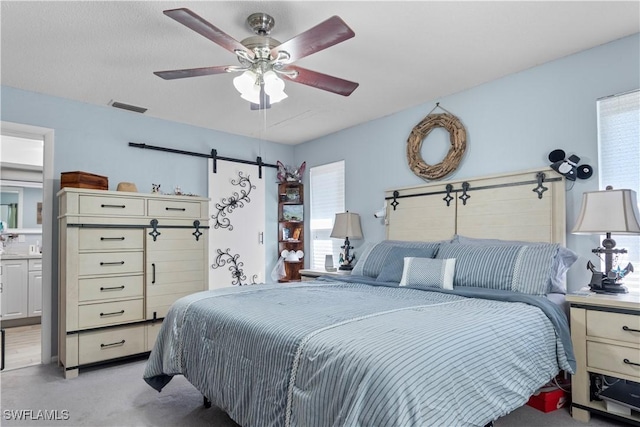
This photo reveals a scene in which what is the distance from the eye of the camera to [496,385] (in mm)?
1575

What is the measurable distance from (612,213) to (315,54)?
2249 mm

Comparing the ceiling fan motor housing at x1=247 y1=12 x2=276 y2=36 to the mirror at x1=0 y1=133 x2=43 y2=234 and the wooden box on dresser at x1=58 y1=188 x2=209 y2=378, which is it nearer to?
the wooden box on dresser at x1=58 y1=188 x2=209 y2=378

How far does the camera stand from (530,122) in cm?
305

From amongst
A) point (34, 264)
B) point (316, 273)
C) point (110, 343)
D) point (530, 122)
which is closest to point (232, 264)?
point (316, 273)

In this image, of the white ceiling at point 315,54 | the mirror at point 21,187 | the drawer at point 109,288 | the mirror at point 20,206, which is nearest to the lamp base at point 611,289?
the white ceiling at point 315,54

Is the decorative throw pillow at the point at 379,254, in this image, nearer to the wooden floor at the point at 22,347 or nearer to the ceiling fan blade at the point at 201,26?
the ceiling fan blade at the point at 201,26

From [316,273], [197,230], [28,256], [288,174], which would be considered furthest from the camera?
[288,174]

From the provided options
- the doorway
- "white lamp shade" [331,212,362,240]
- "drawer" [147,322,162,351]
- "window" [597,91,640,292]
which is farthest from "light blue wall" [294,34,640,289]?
the doorway

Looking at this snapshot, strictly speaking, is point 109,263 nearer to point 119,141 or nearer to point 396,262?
point 119,141

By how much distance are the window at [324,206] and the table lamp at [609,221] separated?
2.78 m

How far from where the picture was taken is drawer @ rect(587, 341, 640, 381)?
2074 millimetres

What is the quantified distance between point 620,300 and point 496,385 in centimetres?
114

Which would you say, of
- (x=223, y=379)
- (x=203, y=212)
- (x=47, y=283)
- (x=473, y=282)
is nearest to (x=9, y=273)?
(x=47, y=283)

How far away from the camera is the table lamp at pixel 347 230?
4.26 meters
